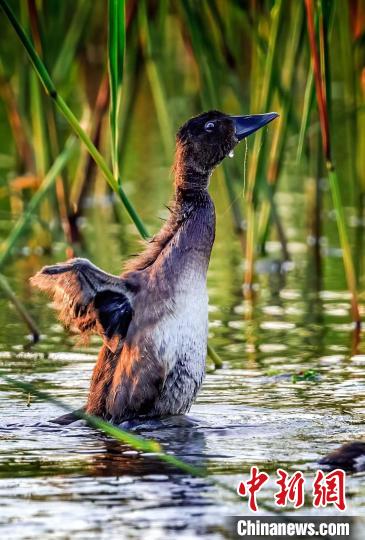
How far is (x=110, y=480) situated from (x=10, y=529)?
93 centimetres

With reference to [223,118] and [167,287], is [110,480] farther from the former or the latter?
[223,118]

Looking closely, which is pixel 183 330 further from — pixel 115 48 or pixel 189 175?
pixel 115 48

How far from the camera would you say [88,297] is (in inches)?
330

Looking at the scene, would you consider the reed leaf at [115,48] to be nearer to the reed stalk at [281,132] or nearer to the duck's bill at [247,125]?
the duck's bill at [247,125]

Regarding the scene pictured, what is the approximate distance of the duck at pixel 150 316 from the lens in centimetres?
847

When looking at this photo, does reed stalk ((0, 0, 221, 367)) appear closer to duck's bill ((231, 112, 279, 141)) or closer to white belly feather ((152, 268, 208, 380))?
white belly feather ((152, 268, 208, 380))

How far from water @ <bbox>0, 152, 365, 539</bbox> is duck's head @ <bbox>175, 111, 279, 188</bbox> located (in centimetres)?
38

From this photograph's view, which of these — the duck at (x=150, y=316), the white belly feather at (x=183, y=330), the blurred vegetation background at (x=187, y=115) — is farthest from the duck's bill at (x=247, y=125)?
the white belly feather at (x=183, y=330)

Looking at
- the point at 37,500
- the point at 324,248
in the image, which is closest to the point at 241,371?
the point at 37,500

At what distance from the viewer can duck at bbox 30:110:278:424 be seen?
8469 millimetres

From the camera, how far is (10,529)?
6.31 meters

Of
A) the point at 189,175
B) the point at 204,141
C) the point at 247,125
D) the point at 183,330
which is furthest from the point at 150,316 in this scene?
the point at 247,125

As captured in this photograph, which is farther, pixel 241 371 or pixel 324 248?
pixel 324 248

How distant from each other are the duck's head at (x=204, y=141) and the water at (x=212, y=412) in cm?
38
